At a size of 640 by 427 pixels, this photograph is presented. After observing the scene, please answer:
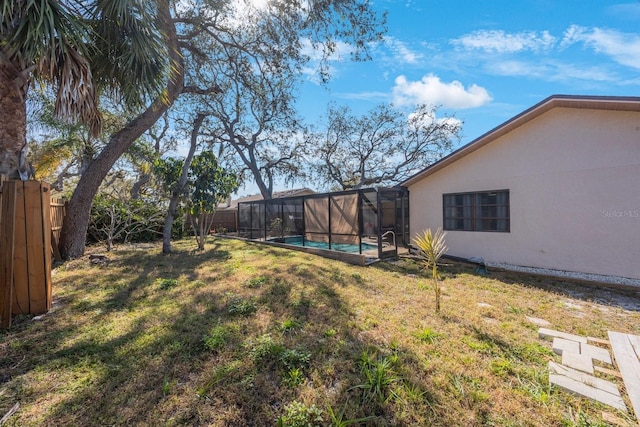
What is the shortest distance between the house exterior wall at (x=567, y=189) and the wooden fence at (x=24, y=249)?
30.1 ft

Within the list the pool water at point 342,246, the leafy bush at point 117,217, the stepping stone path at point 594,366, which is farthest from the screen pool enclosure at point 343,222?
the leafy bush at point 117,217

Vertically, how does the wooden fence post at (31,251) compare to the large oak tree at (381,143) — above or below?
below

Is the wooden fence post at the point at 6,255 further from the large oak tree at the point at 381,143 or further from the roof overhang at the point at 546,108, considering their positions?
the large oak tree at the point at 381,143

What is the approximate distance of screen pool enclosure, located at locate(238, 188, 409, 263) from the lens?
7664mm

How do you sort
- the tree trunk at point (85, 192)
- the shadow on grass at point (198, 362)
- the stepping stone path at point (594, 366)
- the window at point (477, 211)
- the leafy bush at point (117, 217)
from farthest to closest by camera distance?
the leafy bush at point (117, 217) < the window at point (477, 211) < the tree trunk at point (85, 192) < the stepping stone path at point (594, 366) < the shadow on grass at point (198, 362)

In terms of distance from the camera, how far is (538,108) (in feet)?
19.8

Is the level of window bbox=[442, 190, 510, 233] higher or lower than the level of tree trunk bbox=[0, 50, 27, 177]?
lower

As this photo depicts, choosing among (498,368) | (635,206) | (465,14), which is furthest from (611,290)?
(465,14)

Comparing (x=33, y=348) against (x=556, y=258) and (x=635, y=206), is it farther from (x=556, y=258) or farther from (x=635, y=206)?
(x=635, y=206)

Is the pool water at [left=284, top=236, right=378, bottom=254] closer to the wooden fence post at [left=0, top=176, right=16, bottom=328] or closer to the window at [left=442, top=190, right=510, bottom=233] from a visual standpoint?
the window at [left=442, top=190, right=510, bottom=233]

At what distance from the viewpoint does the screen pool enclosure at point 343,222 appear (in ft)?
25.1

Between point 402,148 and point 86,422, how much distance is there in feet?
56.7

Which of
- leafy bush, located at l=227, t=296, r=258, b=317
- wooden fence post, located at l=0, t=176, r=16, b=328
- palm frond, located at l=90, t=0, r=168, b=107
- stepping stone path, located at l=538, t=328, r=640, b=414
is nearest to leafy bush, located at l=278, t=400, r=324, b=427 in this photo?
leafy bush, located at l=227, t=296, r=258, b=317

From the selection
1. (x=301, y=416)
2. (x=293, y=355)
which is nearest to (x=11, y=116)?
(x=293, y=355)
